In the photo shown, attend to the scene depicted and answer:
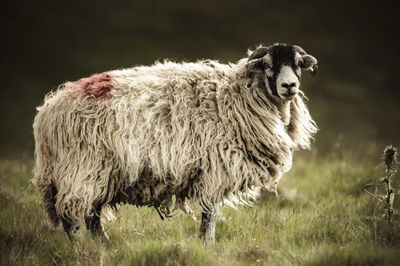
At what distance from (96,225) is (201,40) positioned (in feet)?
81.4

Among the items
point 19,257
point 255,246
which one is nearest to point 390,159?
point 255,246

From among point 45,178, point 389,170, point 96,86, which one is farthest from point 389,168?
Answer: point 45,178

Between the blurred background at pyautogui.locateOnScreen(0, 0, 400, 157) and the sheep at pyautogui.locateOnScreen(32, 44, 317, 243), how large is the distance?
15.6 metres

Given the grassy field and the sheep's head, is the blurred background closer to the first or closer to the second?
the grassy field

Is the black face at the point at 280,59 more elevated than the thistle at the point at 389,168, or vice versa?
the black face at the point at 280,59

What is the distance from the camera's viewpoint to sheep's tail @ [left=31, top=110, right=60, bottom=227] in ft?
14.4

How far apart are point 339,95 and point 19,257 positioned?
66.5ft

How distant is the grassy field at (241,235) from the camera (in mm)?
3668

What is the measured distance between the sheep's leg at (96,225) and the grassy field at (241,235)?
0.50ft

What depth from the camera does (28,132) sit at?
15.8m

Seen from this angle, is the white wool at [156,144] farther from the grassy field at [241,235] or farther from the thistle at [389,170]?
the thistle at [389,170]

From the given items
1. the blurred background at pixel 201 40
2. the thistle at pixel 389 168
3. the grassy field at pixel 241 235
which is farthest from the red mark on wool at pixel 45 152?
the blurred background at pixel 201 40

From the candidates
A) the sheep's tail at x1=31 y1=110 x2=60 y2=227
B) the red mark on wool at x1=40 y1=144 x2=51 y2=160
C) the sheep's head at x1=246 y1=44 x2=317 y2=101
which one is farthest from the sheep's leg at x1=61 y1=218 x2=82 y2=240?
the sheep's head at x1=246 y1=44 x2=317 y2=101

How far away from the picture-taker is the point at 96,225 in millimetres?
4668
